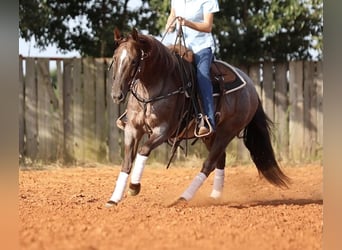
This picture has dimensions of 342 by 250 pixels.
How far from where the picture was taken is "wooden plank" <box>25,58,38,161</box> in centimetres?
961

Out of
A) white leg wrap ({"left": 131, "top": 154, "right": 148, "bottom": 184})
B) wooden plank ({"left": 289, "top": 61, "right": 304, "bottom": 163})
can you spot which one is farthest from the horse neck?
wooden plank ({"left": 289, "top": 61, "right": 304, "bottom": 163})

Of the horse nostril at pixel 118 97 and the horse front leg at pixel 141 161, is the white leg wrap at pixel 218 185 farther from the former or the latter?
the horse nostril at pixel 118 97

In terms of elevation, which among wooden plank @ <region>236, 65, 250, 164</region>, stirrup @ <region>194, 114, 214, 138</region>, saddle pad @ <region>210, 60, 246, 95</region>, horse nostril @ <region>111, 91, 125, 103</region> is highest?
horse nostril @ <region>111, 91, 125, 103</region>

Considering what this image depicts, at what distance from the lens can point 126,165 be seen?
191 inches

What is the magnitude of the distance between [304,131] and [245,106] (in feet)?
15.1

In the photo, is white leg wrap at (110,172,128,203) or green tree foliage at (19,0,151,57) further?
green tree foliage at (19,0,151,57)

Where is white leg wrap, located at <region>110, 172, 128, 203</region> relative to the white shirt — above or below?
below

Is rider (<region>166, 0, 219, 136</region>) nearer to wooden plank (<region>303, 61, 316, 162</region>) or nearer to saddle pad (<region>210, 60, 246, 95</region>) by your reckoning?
saddle pad (<region>210, 60, 246, 95</region>)

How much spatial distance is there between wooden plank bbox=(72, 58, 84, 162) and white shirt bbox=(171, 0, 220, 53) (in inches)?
178

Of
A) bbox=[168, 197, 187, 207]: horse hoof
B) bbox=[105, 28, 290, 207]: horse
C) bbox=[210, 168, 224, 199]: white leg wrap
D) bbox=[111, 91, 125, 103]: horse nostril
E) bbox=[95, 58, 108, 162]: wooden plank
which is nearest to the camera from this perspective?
bbox=[111, 91, 125, 103]: horse nostril

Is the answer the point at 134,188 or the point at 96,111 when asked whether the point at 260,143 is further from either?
the point at 96,111
